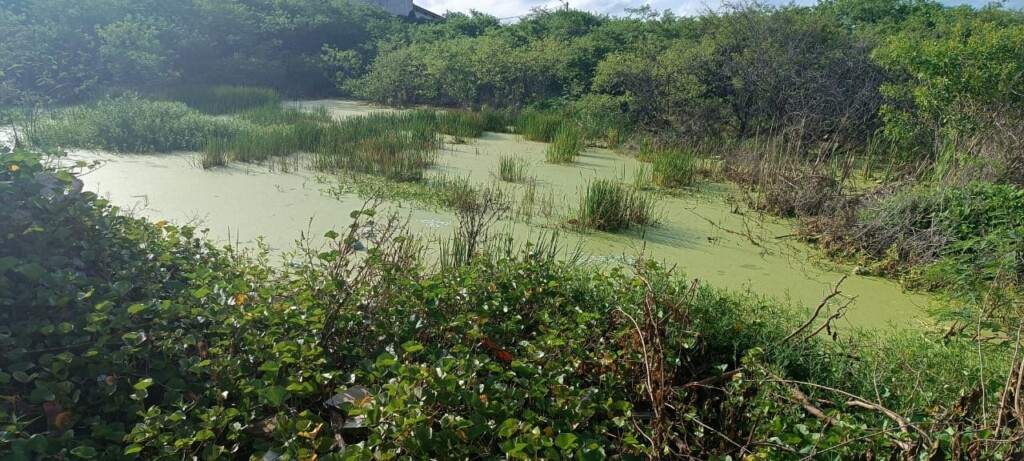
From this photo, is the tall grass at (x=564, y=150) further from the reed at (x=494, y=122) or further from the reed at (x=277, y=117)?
the reed at (x=277, y=117)

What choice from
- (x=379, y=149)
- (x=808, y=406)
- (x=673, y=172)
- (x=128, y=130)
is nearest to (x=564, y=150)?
(x=673, y=172)

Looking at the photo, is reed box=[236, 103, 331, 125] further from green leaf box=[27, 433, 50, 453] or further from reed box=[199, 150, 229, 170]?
green leaf box=[27, 433, 50, 453]

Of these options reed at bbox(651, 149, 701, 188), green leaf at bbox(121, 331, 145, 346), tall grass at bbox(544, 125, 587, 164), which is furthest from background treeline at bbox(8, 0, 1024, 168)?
green leaf at bbox(121, 331, 145, 346)

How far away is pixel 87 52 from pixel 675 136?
9594mm

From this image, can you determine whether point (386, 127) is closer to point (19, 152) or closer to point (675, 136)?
point (675, 136)

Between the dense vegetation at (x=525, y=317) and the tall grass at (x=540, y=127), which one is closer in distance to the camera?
the dense vegetation at (x=525, y=317)

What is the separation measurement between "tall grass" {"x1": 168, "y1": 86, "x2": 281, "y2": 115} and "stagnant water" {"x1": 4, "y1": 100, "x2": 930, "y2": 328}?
3856 mm

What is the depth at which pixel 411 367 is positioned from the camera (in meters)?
1.66

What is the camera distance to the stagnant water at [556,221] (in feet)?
11.6

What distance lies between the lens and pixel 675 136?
8.09 m

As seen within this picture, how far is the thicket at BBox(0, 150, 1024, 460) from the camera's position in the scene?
1579 mm

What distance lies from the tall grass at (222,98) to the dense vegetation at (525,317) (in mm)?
2251

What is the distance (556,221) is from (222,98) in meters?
7.93

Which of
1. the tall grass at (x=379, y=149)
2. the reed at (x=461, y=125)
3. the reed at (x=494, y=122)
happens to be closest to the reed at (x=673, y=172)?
the tall grass at (x=379, y=149)
